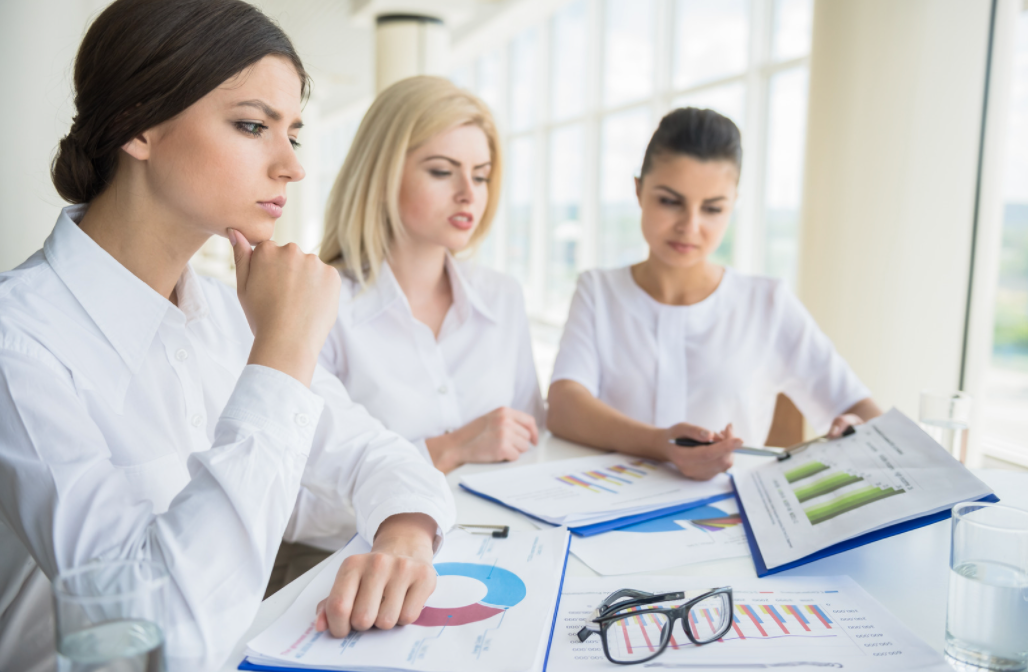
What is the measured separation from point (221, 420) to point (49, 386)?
223mm

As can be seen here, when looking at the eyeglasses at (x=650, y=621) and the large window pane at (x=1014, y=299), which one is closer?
the eyeglasses at (x=650, y=621)

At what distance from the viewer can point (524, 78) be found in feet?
31.8

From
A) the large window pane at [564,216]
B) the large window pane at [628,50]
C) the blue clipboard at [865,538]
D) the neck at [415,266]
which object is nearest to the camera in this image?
the blue clipboard at [865,538]

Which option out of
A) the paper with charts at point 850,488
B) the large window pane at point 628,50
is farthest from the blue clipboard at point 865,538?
the large window pane at point 628,50

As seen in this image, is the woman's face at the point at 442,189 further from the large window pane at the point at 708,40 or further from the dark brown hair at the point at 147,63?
the large window pane at the point at 708,40

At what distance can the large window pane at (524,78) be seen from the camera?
368 inches

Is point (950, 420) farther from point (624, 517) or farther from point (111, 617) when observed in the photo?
point (111, 617)

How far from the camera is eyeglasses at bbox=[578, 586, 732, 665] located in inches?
32.7

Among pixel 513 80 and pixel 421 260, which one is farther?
pixel 513 80

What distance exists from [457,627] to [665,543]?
A: 42cm

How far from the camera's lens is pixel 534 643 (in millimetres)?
826

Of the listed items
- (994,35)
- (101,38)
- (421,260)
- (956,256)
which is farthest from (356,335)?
(994,35)

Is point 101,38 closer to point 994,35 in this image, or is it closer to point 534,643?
point 534,643

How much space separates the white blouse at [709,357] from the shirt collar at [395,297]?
0.98 ft
